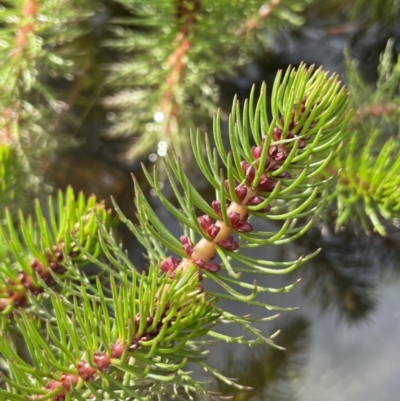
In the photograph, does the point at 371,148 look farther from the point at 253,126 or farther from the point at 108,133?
the point at 108,133

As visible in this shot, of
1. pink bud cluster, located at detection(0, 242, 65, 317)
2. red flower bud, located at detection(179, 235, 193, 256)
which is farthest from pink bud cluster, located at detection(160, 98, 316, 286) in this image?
pink bud cluster, located at detection(0, 242, 65, 317)

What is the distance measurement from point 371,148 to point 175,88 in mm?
296

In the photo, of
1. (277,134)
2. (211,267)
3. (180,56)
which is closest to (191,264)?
(211,267)

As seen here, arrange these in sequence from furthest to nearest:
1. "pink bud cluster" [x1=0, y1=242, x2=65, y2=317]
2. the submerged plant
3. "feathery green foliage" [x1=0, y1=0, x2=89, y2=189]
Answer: "feathery green foliage" [x1=0, y1=0, x2=89, y2=189] → "pink bud cluster" [x1=0, y1=242, x2=65, y2=317] → the submerged plant

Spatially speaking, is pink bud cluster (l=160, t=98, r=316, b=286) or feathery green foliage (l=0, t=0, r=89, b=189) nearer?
pink bud cluster (l=160, t=98, r=316, b=286)

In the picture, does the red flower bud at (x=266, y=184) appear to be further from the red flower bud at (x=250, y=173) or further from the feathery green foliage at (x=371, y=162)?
the feathery green foliage at (x=371, y=162)

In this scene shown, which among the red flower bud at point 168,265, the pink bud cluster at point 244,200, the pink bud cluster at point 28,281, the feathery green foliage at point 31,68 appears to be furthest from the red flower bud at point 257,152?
the feathery green foliage at point 31,68

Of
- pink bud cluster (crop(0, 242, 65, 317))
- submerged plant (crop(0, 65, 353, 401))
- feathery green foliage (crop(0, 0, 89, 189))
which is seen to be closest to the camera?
submerged plant (crop(0, 65, 353, 401))

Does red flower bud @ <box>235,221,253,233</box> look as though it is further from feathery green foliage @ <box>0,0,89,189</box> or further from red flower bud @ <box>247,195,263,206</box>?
feathery green foliage @ <box>0,0,89,189</box>

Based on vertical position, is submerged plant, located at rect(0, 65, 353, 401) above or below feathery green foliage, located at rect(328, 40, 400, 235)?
below

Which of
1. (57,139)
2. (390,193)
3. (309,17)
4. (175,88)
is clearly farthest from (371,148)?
(57,139)

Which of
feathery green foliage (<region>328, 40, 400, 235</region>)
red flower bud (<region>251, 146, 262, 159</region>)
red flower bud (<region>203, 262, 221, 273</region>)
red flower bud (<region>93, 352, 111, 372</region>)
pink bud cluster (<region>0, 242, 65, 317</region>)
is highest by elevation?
feathery green foliage (<region>328, 40, 400, 235</region>)

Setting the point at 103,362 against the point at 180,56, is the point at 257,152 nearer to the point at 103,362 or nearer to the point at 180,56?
the point at 103,362

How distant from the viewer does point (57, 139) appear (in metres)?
0.84
